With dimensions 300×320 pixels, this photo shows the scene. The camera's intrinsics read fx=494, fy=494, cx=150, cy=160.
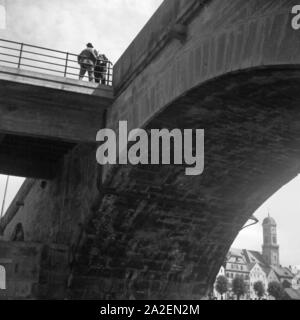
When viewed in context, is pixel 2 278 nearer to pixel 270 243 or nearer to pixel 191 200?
pixel 191 200

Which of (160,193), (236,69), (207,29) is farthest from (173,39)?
(160,193)

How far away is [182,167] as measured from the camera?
9258 mm

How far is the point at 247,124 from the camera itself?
7.77 metres

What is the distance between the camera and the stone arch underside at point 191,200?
746 centimetres

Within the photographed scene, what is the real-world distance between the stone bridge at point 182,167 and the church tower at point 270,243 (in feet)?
330

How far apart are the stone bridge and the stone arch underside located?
1.1 inches

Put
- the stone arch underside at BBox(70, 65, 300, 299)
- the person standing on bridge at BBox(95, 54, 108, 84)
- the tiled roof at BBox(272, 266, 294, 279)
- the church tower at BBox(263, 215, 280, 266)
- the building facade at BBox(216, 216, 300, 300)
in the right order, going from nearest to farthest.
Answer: the stone arch underside at BBox(70, 65, 300, 299), the person standing on bridge at BBox(95, 54, 108, 84), the building facade at BBox(216, 216, 300, 300), the tiled roof at BBox(272, 266, 294, 279), the church tower at BBox(263, 215, 280, 266)

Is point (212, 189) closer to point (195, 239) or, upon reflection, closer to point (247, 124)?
point (195, 239)

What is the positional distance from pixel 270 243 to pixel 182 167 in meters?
109

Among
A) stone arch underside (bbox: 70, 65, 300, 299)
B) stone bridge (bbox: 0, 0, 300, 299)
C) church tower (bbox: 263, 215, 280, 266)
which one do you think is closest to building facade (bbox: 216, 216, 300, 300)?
A: church tower (bbox: 263, 215, 280, 266)

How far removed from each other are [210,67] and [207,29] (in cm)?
66

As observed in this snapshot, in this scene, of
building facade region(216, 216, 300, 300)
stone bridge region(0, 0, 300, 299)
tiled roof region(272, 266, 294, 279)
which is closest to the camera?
stone bridge region(0, 0, 300, 299)

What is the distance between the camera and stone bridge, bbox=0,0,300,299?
19.2ft

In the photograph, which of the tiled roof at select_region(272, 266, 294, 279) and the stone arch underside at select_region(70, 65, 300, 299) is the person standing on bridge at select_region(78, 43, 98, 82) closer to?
the stone arch underside at select_region(70, 65, 300, 299)
